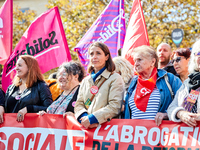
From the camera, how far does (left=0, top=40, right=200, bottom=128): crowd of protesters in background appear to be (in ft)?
9.91

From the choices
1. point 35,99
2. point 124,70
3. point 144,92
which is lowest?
point 35,99

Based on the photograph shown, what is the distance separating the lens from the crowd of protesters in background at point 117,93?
9.91ft

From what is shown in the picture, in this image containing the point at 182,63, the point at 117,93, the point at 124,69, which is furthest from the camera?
the point at 182,63

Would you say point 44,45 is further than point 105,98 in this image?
Yes

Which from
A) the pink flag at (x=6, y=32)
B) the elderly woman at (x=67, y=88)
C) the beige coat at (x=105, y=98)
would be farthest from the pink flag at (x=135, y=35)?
the pink flag at (x=6, y=32)

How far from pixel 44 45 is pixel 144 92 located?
9.75ft

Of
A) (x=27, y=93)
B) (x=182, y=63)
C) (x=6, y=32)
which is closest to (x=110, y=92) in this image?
(x=27, y=93)

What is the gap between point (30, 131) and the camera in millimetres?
3994

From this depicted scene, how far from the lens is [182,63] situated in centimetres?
488

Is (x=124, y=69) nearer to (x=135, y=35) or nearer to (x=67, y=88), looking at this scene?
(x=67, y=88)

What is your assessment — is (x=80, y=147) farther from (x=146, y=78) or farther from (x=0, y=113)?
(x=0, y=113)

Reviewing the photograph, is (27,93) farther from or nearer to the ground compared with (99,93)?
nearer to the ground

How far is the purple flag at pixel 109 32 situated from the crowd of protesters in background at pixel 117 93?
5.32ft

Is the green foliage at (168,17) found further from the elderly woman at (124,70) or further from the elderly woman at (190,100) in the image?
the elderly woman at (190,100)
